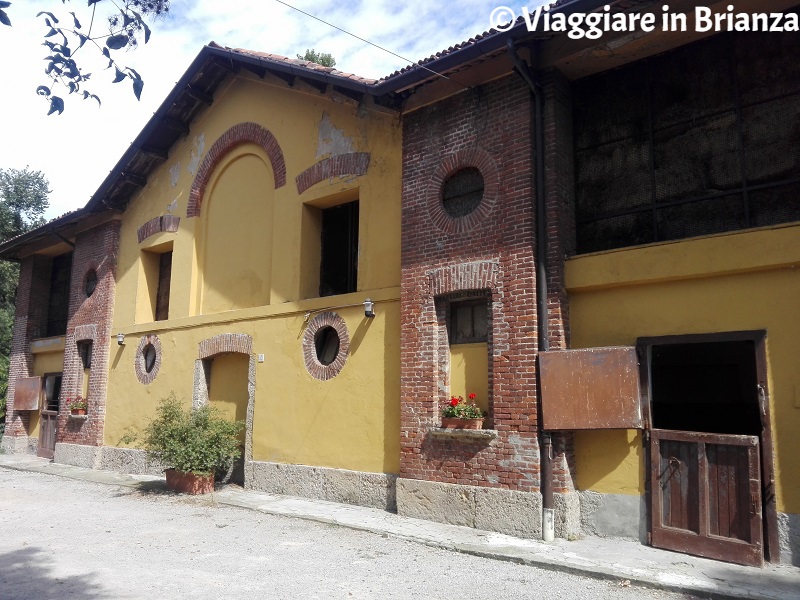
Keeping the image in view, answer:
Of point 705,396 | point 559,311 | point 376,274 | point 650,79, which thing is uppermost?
point 650,79

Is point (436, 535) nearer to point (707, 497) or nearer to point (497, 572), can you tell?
point (497, 572)

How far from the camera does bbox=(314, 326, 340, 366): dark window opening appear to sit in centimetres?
1023

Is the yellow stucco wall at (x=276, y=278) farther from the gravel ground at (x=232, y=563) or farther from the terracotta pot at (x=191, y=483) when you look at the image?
the gravel ground at (x=232, y=563)

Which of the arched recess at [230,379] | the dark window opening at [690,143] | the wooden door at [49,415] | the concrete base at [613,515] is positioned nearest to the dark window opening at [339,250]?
the arched recess at [230,379]

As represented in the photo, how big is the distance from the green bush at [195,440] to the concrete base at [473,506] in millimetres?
3688

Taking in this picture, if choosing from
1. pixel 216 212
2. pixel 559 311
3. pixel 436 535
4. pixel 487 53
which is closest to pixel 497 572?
pixel 436 535

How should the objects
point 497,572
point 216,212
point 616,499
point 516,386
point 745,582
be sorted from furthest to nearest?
point 216,212 < point 516,386 < point 616,499 < point 497,572 < point 745,582

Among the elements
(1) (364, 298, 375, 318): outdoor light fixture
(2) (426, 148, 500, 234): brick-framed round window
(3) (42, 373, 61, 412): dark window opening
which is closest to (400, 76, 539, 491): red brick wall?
(2) (426, 148, 500, 234): brick-framed round window

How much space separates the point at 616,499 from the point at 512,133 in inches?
180

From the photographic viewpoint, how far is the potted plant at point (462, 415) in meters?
7.91

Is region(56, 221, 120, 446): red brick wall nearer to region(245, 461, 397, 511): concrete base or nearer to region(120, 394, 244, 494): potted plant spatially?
region(120, 394, 244, 494): potted plant

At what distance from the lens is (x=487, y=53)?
7801 millimetres

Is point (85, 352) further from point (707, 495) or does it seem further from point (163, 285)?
point (707, 495)

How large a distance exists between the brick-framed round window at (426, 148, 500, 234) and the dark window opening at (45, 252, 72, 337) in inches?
492
